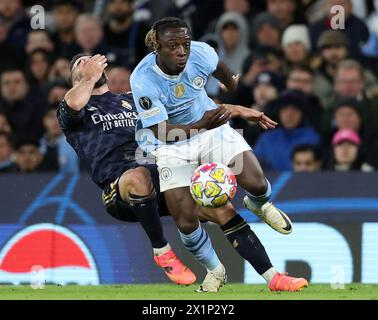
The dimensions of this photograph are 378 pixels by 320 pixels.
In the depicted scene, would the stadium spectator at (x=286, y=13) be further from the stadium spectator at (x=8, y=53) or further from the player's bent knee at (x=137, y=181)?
the player's bent knee at (x=137, y=181)

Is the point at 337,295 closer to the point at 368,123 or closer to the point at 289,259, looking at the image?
the point at 289,259

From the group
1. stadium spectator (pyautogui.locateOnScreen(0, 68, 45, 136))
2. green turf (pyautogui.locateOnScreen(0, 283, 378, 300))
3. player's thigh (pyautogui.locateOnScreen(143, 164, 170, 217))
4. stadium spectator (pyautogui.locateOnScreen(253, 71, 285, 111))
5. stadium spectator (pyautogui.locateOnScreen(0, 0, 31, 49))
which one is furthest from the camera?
stadium spectator (pyautogui.locateOnScreen(0, 0, 31, 49))

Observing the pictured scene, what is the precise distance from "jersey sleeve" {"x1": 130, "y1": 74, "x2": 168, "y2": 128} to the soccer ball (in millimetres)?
540

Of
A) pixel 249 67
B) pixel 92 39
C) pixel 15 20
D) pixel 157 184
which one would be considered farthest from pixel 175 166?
pixel 15 20

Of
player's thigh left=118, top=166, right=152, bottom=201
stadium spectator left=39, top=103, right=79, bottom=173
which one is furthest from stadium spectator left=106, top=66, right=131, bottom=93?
player's thigh left=118, top=166, right=152, bottom=201

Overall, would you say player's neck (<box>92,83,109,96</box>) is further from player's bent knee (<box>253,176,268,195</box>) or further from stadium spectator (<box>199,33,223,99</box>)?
stadium spectator (<box>199,33,223,99</box>)

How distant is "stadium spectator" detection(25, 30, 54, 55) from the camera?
634 inches

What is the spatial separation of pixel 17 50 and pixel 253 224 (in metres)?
5.26

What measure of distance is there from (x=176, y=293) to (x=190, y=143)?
1249 mm

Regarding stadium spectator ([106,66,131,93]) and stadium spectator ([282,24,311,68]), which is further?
stadium spectator ([282,24,311,68])

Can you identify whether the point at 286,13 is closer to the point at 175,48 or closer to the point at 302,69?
the point at 302,69

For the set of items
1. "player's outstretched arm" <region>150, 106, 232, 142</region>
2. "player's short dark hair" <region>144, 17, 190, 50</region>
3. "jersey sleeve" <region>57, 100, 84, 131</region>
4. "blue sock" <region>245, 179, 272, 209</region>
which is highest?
"player's short dark hair" <region>144, 17, 190, 50</region>

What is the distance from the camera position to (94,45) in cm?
1566

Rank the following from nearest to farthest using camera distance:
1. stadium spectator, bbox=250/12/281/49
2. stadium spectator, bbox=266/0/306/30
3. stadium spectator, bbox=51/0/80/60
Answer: stadium spectator, bbox=250/12/281/49, stadium spectator, bbox=266/0/306/30, stadium spectator, bbox=51/0/80/60
